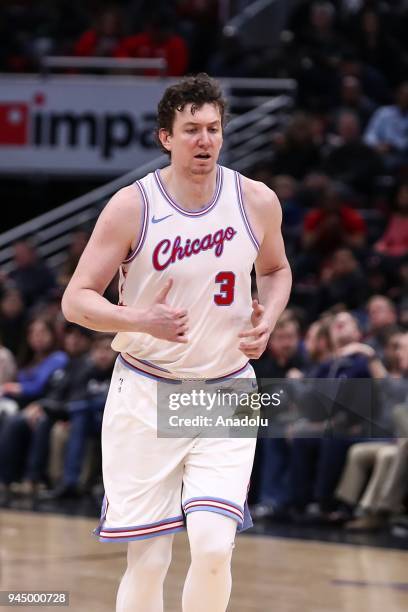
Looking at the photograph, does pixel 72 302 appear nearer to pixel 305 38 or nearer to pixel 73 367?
pixel 73 367

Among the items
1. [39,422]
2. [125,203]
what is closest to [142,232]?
[125,203]

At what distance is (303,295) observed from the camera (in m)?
11.8

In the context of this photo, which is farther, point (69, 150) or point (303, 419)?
point (69, 150)

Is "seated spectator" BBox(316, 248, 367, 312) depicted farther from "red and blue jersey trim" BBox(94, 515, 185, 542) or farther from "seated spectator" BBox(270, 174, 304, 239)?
"red and blue jersey trim" BBox(94, 515, 185, 542)

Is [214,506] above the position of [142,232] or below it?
below

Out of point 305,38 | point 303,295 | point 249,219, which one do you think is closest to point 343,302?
point 303,295

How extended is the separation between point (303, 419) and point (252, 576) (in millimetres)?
1904

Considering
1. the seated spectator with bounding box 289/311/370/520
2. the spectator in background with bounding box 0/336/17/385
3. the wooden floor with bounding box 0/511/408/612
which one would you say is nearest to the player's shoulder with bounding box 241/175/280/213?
the wooden floor with bounding box 0/511/408/612

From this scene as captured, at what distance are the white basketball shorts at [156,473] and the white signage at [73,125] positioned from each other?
1039cm

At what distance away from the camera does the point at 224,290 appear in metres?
4.41

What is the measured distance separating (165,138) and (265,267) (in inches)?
24.8

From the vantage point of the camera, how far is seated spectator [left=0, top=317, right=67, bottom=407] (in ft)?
38.3

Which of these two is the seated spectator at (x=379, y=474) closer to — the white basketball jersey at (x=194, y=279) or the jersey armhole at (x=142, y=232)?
the white basketball jersey at (x=194, y=279)

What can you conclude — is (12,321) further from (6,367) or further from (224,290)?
(224,290)
